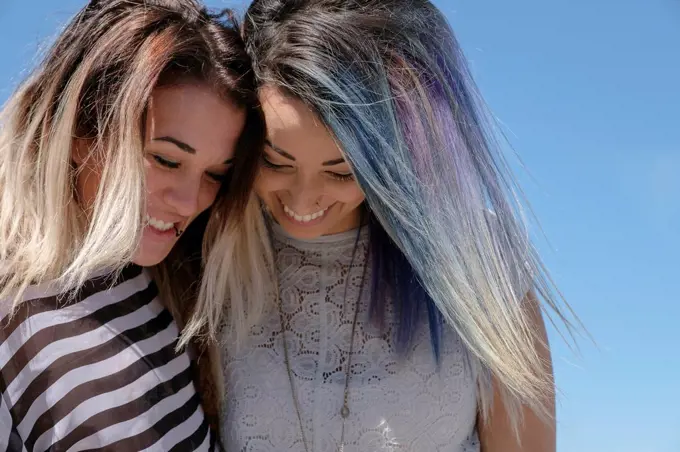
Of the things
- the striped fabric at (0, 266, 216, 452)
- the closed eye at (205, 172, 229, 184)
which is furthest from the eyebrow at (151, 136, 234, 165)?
the striped fabric at (0, 266, 216, 452)

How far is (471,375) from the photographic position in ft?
8.82

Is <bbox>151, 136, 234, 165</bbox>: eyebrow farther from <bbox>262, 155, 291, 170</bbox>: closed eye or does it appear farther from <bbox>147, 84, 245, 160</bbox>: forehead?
<bbox>262, 155, 291, 170</bbox>: closed eye

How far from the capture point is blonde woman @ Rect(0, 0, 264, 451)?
6.95ft

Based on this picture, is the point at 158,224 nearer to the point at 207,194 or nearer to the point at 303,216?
the point at 207,194

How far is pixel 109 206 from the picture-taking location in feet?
7.22

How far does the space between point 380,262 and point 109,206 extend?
970 millimetres

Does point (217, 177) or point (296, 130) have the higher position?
point (296, 130)

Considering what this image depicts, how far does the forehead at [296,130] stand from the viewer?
2404 millimetres

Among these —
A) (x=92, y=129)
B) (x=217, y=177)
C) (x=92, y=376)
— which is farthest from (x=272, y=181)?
(x=92, y=376)

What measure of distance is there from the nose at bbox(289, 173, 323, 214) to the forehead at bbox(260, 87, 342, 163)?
80mm

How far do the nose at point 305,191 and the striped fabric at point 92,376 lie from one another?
21.5 inches

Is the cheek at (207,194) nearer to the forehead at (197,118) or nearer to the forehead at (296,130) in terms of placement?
the forehead at (197,118)

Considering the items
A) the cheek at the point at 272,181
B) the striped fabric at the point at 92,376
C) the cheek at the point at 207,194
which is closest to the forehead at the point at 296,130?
the cheek at the point at 272,181

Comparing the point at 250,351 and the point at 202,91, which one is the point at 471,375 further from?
the point at 202,91
